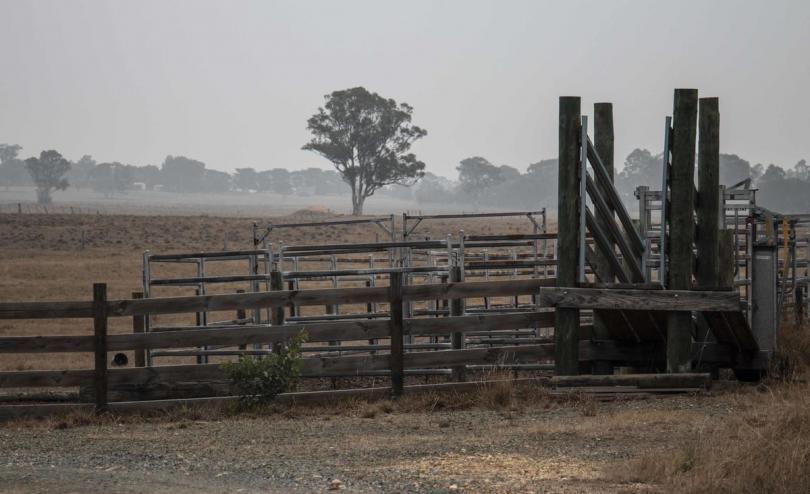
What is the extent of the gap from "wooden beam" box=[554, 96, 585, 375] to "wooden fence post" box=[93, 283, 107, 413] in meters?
4.68

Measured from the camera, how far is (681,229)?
11789 mm

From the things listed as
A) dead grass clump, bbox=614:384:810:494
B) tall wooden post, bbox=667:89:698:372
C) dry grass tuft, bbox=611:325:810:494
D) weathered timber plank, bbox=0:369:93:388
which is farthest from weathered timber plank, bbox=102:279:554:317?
dead grass clump, bbox=614:384:810:494

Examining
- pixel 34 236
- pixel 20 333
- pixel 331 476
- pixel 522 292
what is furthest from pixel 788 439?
pixel 34 236

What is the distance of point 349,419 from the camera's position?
1070cm

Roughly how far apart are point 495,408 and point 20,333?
15696 mm

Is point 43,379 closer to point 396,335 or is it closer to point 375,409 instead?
point 375,409

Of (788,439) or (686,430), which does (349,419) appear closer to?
(686,430)

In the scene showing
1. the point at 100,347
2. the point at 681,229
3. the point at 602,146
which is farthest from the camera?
the point at 602,146

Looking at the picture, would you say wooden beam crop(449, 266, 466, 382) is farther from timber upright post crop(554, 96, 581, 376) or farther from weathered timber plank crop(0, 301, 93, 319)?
weathered timber plank crop(0, 301, 93, 319)

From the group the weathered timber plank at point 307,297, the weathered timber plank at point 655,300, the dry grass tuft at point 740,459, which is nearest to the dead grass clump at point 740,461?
the dry grass tuft at point 740,459

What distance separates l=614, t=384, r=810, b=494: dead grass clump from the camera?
22.9ft

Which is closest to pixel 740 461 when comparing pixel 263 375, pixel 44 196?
pixel 263 375

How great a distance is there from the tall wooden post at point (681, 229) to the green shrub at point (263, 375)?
3928 millimetres

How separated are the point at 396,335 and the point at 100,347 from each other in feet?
9.85
